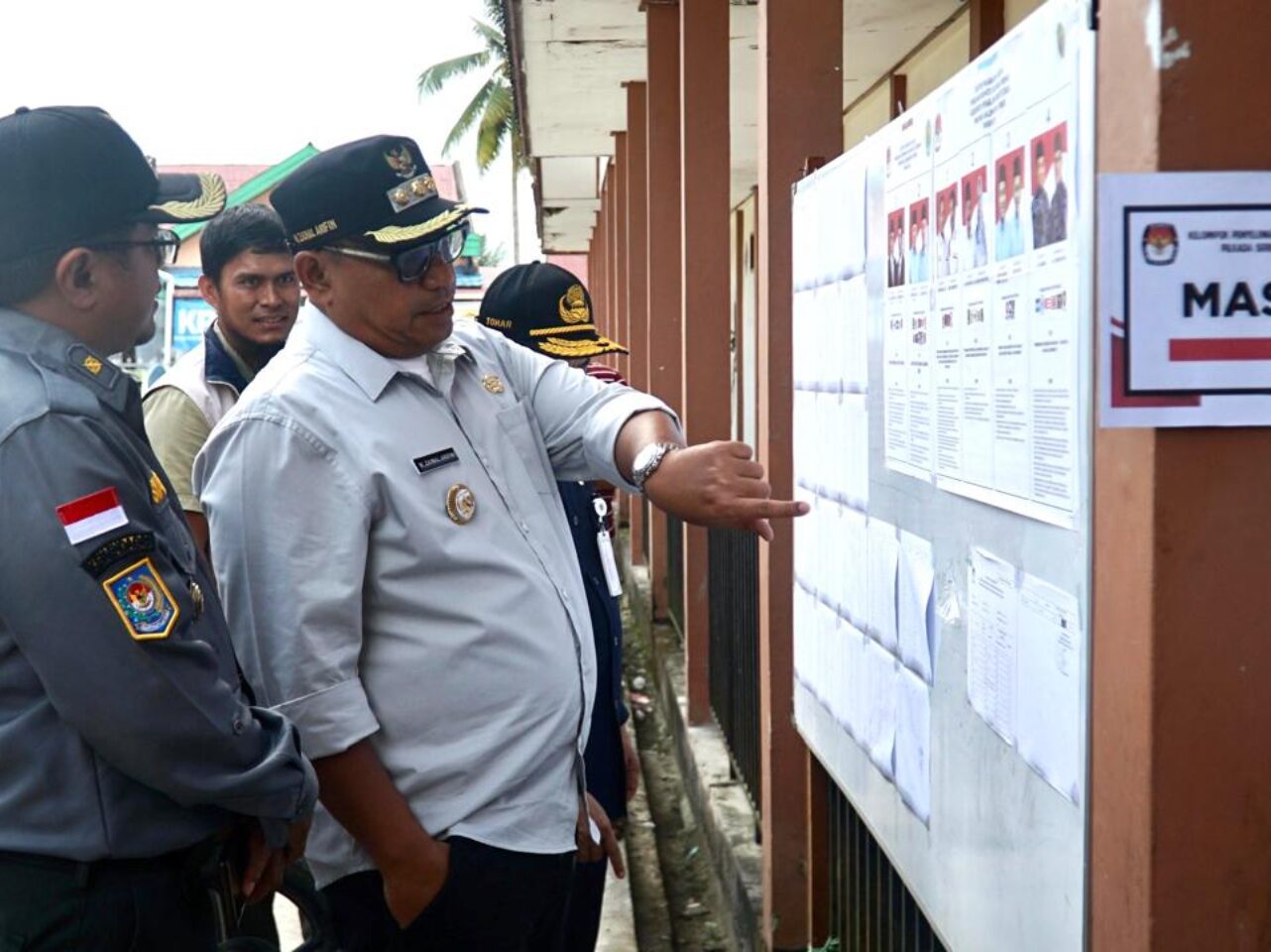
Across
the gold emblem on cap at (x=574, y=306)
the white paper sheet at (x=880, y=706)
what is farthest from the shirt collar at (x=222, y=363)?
the white paper sheet at (x=880, y=706)

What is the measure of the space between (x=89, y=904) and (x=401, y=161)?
4.30 feet

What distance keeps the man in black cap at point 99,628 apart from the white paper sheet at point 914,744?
39.4 inches

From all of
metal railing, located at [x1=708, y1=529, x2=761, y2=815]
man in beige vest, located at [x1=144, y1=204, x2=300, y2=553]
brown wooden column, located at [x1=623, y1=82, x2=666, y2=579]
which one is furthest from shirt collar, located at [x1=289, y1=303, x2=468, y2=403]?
brown wooden column, located at [x1=623, y1=82, x2=666, y2=579]

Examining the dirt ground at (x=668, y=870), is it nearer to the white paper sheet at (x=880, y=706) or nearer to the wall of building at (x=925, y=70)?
the white paper sheet at (x=880, y=706)

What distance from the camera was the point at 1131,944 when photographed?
5.48 ft

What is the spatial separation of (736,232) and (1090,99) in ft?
54.9

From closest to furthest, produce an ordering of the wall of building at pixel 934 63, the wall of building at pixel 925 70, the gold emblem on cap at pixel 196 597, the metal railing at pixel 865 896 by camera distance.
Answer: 1. the gold emblem on cap at pixel 196 597
2. the metal railing at pixel 865 896
3. the wall of building at pixel 934 63
4. the wall of building at pixel 925 70

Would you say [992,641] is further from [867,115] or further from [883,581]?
[867,115]

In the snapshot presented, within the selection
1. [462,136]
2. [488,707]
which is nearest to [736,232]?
[488,707]

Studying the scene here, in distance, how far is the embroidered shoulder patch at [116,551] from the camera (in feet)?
6.71

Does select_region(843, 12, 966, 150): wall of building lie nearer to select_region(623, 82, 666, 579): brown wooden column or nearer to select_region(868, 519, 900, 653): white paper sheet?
select_region(623, 82, 666, 579): brown wooden column

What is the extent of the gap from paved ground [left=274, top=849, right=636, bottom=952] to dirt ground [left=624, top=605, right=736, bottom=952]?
6cm

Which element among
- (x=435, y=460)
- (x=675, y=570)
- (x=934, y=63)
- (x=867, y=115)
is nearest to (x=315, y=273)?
(x=435, y=460)

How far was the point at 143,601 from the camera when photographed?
82.3 inches
